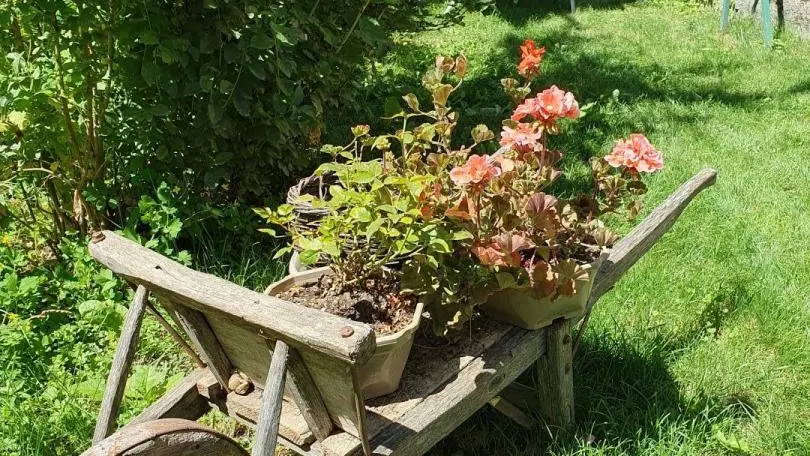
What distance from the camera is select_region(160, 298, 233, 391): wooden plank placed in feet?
5.96

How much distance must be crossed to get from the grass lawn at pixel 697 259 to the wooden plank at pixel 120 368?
113cm

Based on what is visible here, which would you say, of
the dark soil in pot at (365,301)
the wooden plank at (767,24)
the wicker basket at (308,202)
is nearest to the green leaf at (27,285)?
the wicker basket at (308,202)

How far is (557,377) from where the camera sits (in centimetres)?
232

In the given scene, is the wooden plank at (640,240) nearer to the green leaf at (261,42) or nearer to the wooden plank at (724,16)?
the green leaf at (261,42)

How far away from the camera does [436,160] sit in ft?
6.85

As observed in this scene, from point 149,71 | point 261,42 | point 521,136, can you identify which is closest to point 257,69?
point 261,42

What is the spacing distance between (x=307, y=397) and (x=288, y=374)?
0.10 metres

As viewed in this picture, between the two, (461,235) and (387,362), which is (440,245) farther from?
(387,362)

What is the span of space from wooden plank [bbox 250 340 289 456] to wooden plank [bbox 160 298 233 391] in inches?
14.1

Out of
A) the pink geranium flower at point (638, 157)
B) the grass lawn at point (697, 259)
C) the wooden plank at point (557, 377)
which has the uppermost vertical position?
the pink geranium flower at point (638, 157)

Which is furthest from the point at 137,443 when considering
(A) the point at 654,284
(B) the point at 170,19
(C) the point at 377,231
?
(A) the point at 654,284

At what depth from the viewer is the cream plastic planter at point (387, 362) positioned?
5.81 feet

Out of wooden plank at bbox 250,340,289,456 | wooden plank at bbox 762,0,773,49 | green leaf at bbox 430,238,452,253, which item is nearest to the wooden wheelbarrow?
wooden plank at bbox 250,340,289,456

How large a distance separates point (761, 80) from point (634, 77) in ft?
3.14
